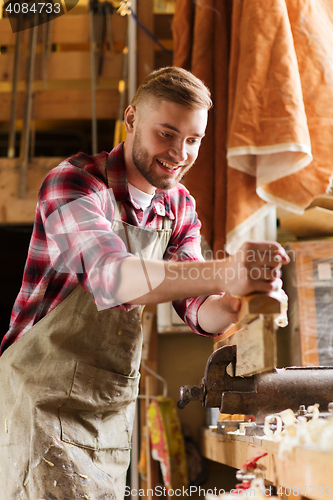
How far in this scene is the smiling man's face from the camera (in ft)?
3.46

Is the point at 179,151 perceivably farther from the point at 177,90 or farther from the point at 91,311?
the point at 91,311

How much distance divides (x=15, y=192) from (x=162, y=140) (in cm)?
147

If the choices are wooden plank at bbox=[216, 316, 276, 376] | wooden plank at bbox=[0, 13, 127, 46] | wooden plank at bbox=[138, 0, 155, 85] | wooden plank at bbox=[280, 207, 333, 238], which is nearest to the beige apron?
wooden plank at bbox=[216, 316, 276, 376]

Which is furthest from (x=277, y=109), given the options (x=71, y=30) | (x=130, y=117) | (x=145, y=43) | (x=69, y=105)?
(x=71, y=30)

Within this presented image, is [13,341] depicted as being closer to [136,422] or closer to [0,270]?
[136,422]

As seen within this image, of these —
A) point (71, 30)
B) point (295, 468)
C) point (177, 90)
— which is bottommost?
point (295, 468)

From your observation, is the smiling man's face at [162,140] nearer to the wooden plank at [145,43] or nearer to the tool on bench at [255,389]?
the tool on bench at [255,389]

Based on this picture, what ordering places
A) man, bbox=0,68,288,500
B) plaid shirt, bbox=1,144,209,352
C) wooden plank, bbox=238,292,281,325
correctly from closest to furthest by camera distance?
1. wooden plank, bbox=238,292,281,325
2. plaid shirt, bbox=1,144,209,352
3. man, bbox=0,68,288,500

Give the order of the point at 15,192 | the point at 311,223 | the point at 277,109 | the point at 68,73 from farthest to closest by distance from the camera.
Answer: the point at 68,73
the point at 15,192
the point at 311,223
the point at 277,109

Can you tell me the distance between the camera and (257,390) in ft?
3.30

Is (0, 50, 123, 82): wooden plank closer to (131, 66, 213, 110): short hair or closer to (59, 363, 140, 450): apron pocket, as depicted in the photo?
(131, 66, 213, 110): short hair

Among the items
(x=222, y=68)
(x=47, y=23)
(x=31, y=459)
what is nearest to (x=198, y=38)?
(x=222, y=68)

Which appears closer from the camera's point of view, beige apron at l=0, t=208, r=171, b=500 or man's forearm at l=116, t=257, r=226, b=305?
man's forearm at l=116, t=257, r=226, b=305

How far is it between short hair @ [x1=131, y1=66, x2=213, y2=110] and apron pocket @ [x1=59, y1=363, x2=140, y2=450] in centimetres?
64
